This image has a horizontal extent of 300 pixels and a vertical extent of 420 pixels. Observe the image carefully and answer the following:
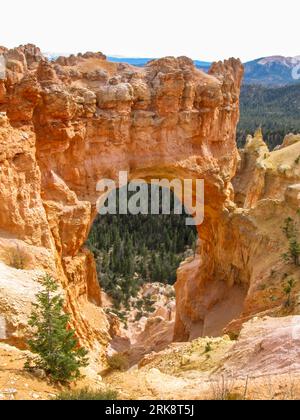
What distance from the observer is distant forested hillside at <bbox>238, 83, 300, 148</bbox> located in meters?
93.6

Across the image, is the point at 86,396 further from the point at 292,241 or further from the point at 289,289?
the point at 292,241

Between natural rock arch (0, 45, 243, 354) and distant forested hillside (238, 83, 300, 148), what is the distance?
6344cm

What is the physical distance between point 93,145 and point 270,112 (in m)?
126

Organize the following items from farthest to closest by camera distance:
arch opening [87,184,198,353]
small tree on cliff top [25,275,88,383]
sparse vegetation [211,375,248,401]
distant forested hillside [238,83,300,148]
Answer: distant forested hillside [238,83,300,148]
arch opening [87,184,198,353]
small tree on cliff top [25,275,88,383]
sparse vegetation [211,375,248,401]

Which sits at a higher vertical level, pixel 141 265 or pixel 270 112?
pixel 270 112

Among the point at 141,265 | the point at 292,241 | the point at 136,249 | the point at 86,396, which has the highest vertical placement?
the point at 292,241

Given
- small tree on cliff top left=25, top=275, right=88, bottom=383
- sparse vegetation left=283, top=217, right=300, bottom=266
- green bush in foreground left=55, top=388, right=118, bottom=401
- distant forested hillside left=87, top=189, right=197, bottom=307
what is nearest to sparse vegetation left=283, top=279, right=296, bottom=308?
sparse vegetation left=283, top=217, right=300, bottom=266

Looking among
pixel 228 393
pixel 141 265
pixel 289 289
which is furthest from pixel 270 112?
Result: pixel 228 393

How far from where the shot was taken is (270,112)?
135 m

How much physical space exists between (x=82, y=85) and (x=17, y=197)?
6.56 m

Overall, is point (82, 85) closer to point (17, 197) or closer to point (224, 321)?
point (17, 197)

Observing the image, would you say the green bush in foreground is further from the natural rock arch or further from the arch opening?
→ the arch opening

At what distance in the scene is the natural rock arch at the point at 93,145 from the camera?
15.5 meters

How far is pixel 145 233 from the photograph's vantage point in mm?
49750
